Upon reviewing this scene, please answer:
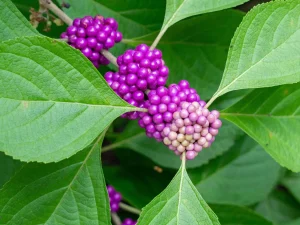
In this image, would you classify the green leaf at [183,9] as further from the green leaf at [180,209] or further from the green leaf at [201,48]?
the green leaf at [180,209]

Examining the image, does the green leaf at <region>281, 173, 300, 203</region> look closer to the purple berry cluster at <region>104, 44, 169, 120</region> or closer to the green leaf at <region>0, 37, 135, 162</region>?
the purple berry cluster at <region>104, 44, 169, 120</region>

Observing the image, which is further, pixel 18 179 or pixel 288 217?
pixel 288 217

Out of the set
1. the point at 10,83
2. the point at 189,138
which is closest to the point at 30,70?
the point at 10,83

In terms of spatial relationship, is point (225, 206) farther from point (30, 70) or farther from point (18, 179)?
point (30, 70)

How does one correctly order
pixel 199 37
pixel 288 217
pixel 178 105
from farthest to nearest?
1. pixel 288 217
2. pixel 199 37
3. pixel 178 105

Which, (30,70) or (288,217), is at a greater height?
(30,70)

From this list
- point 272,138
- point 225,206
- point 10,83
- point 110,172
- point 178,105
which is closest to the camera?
point 10,83

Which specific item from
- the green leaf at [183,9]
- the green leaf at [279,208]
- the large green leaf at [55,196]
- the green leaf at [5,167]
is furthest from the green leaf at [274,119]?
the green leaf at [279,208]
